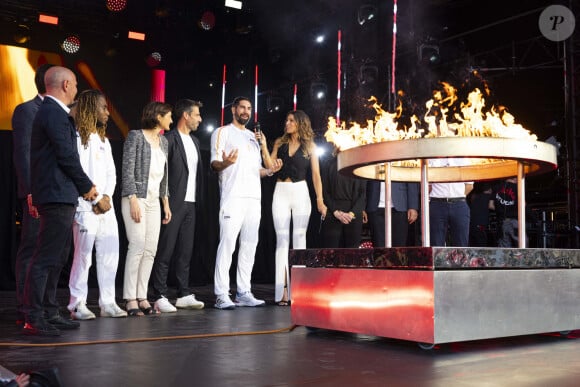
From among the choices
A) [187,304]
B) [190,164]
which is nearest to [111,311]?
[187,304]

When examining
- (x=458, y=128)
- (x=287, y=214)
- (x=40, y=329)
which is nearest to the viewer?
(x=40, y=329)

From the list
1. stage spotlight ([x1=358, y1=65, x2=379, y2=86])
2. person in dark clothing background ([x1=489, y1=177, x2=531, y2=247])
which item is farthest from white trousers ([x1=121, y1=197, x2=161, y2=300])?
stage spotlight ([x1=358, y1=65, x2=379, y2=86])

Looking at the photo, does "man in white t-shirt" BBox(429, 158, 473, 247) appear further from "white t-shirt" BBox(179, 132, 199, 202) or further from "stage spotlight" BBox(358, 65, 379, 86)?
"stage spotlight" BBox(358, 65, 379, 86)

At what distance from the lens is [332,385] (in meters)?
2.22

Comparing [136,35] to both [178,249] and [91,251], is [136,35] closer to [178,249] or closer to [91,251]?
[178,249]

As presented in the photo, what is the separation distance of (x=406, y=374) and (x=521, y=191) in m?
1.79

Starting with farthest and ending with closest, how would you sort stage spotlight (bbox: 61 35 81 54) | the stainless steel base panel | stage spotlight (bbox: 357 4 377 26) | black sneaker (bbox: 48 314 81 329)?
stage spotlight (bbox: 357 4 377 26) < stage spotlight (bbox: 61 35 81 54) < black sneaker (bbox: 48 314 81 329) < the stainless steel base panel

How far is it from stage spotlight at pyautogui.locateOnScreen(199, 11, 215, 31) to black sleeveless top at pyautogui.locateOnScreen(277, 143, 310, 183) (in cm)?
631

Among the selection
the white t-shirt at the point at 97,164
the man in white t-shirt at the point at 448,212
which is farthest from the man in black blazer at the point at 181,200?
the man in white t-shirt at the point at 448,212

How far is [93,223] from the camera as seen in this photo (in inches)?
185

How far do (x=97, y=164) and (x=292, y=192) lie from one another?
6.15 ft

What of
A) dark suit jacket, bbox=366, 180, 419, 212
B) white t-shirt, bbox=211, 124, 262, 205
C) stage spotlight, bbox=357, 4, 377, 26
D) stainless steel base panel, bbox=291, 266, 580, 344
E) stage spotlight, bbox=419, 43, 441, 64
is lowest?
stainless steel base panel, bbox=291, 266, 580, 344

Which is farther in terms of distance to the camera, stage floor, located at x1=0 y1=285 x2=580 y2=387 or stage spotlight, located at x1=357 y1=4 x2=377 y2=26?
stage spotlight, located at x1=357 y1=4 x2=377 y2=26

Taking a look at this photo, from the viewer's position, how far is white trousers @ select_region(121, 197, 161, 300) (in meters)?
5.06
